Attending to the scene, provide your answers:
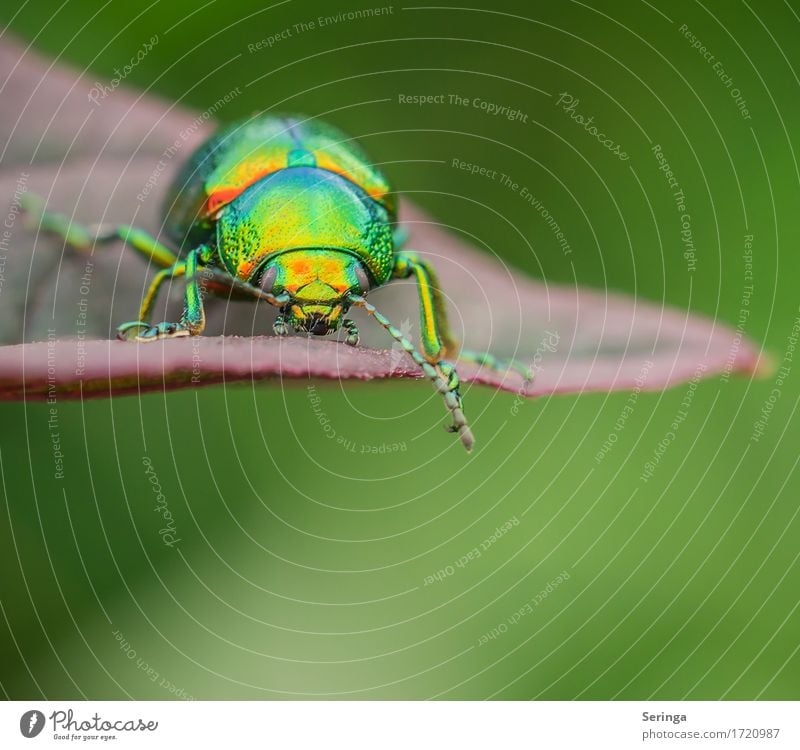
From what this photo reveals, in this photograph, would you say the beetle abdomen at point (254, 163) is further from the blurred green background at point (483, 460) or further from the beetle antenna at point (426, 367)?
the beetle antenna at point (426, 367)

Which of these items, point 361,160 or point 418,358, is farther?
→ point 361,160

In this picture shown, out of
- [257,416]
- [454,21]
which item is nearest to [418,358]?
[257,416]

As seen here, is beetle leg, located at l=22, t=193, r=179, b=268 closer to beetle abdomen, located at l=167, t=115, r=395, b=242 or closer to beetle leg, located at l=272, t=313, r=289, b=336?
beetle abdomen, located at l=167, t=115, r=395, b=242

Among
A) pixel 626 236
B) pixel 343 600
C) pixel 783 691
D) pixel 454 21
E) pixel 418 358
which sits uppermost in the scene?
pixel 454 21

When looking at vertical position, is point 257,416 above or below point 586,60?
below

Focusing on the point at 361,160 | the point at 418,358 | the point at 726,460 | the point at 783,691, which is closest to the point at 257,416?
the point at 418,358

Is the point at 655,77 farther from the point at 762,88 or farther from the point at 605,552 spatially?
the point at 605,552
